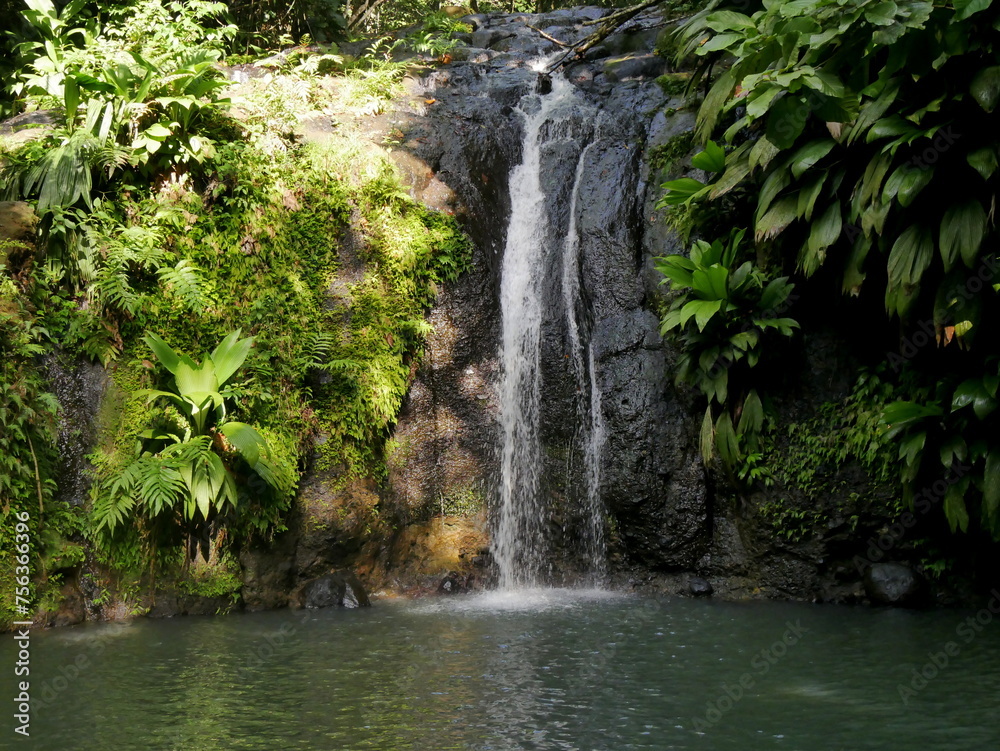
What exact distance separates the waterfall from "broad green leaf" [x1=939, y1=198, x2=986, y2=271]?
10.9ft

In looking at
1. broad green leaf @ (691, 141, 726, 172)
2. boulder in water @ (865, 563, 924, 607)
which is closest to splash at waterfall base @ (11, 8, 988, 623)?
boulder in water @ (865, 563, 924, 607)

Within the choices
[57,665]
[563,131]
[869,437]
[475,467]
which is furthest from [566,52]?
[57,665]

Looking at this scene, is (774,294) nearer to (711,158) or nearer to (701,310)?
(701,310)

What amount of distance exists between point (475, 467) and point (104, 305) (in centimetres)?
373

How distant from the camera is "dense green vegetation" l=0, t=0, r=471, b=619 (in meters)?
6.64

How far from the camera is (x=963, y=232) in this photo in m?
5.66

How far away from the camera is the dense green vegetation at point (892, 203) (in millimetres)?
5633

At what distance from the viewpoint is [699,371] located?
7.12 metres

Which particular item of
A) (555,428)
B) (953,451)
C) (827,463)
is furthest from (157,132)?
(953,451)

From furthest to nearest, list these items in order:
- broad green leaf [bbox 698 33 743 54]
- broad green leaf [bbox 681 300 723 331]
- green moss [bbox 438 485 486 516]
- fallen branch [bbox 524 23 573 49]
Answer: fallen branch [bbox 524 23 573 49], green moss [bbox 438 485 486 516], broad green leaf [bbox 681 300 723 331], broad green leaf [bbox 698 33 743 54]

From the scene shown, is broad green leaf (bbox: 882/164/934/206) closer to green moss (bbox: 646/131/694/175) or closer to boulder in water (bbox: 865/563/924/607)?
green moss (bbox: 646/131/694/175)

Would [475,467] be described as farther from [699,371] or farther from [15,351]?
[15,351]

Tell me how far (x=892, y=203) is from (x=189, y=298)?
5869 millimetres

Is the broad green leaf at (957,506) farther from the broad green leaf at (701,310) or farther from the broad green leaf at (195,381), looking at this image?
the broad green leaf at (195,381)
